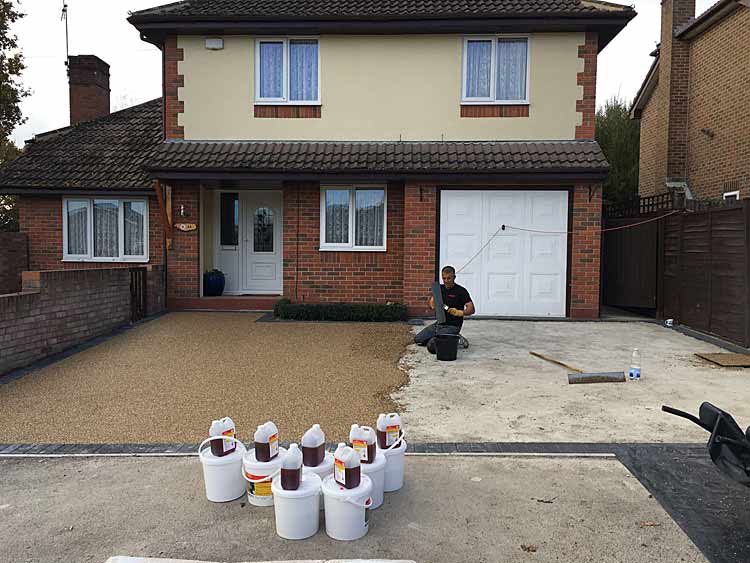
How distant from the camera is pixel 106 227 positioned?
1386cm

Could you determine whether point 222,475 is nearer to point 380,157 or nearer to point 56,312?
point 56,312

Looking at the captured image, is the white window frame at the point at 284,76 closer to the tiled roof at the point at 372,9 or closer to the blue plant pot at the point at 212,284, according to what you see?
the tiled roof at the point at 372,9

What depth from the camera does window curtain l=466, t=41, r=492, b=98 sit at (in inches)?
493

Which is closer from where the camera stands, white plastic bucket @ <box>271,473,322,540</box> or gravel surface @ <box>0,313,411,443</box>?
white plastic bucket @ <box>271,473,322,540</box>

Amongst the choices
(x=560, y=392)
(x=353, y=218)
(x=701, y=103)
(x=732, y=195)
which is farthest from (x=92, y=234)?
(x=701, y=103)

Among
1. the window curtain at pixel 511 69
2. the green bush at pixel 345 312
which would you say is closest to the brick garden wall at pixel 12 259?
the green bush at pixel 345 312

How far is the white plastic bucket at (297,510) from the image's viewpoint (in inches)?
133

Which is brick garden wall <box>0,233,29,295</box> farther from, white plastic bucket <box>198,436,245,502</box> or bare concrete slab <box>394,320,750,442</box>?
white plastic bucket <box>198,436,245,502</box>

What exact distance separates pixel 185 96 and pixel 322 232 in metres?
4.11

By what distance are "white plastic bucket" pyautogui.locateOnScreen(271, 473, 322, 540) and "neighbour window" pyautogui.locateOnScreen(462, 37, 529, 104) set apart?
417 inches

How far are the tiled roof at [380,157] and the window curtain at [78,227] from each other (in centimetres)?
262

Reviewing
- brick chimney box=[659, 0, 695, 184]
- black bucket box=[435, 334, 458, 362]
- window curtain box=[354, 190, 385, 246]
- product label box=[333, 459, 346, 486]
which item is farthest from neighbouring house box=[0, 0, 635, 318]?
product label box=[333, 459, 346, 486]

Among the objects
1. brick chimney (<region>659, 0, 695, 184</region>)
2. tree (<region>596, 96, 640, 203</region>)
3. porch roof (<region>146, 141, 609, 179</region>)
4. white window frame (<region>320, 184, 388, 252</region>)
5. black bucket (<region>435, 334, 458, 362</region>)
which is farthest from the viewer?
tree (<region>596, 96, 640, 203</region>)

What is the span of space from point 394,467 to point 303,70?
10681mm
